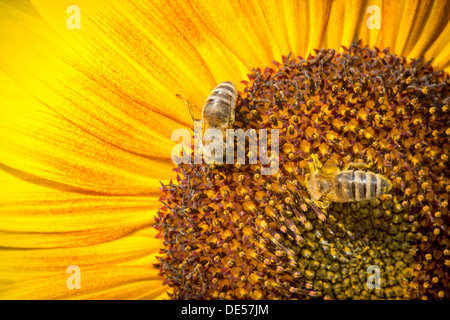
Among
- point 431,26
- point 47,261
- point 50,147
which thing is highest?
point 431,26

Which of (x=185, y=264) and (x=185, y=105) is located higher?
(x=185, y=105)

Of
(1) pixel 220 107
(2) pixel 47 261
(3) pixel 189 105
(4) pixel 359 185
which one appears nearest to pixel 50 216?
(2) pixel 47 261

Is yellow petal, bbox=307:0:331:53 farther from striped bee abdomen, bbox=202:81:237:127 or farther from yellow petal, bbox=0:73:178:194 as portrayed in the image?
yellow petal, bbox=0:73:178:194

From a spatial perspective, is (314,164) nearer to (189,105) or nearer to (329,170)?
(329,170)

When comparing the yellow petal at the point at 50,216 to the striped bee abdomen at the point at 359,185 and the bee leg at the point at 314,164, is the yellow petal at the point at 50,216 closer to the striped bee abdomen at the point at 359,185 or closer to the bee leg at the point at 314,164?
the bee leg at the point at 314,164

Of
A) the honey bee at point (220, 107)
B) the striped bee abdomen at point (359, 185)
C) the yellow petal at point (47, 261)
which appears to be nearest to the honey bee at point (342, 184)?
the striped bee abdomen at point (359, 185)

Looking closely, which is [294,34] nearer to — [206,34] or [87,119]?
[206,34]
